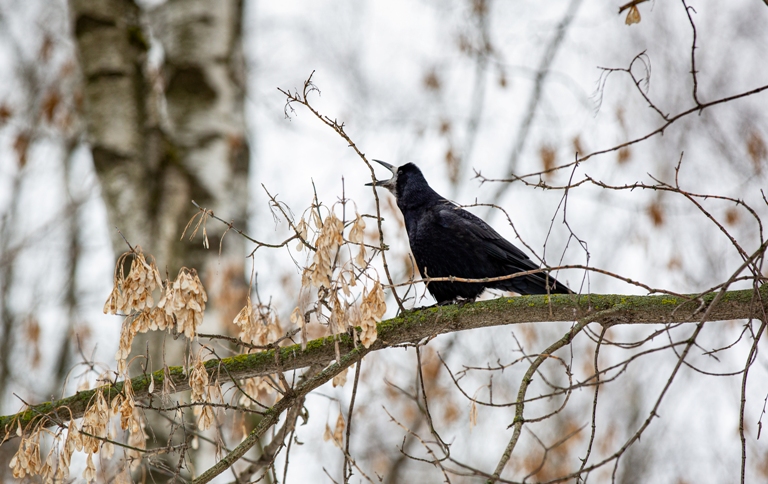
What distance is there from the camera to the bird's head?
195 inches

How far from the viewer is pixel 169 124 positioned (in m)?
5.68

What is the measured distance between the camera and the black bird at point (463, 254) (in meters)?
4.22

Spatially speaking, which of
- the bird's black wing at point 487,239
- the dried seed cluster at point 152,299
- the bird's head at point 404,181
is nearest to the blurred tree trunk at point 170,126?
the bird's head at point 404,181

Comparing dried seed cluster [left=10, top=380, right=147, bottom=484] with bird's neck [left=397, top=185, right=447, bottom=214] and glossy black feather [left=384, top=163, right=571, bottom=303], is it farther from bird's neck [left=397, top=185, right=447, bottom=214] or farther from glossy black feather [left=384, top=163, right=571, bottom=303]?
bird's neck [left=397, top=185, right=447, bottom=214]

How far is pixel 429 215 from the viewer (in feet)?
15.1

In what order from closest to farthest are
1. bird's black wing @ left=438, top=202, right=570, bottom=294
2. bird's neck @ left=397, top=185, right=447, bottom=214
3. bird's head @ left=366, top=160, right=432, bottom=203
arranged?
bird's black wing @ left=438, top=202, right=570, bottom=294 < bird's neck @ left=397, top=185, right=447, bottom=214 < bird's head @ left=366, top=160, right=432, bottom=203

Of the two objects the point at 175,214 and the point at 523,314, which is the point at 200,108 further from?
the point at 523,314

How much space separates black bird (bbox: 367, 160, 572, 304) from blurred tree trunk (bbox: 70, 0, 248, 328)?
1561 millimetres

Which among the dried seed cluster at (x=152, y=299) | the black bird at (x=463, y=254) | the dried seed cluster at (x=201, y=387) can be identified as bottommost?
the dried seed cluster at (x=201, y=387)

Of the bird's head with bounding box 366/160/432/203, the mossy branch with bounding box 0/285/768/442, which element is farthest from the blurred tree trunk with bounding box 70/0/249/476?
the mossy branch with bounding box 0/285/768/442

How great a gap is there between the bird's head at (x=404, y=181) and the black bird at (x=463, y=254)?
1.09 ft

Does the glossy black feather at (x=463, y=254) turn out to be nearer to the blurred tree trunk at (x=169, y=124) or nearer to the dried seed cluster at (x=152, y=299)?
the blurred tree trunk at (x=169, y=124)

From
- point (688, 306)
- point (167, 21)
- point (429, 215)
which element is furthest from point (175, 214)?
point (688, 306)

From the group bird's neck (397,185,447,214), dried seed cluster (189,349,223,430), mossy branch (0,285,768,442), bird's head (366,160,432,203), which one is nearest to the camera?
dried seed cluster (189,349,223,430)
